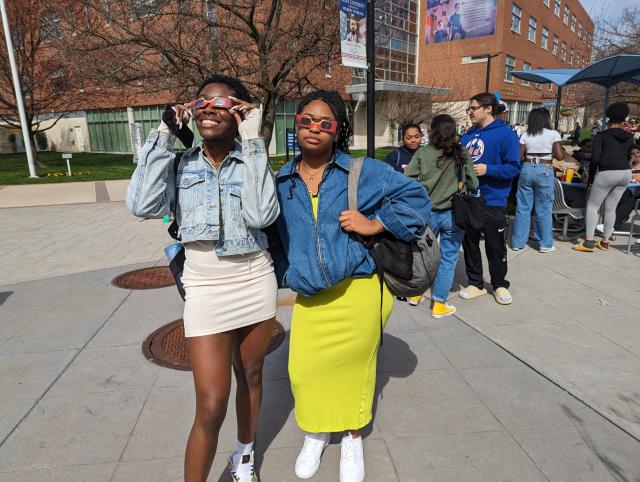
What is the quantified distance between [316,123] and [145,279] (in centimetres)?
405

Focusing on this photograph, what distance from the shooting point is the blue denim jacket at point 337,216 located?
2.02 meters

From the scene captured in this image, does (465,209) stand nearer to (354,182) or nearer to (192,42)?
(354,182)

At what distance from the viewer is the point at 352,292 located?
83.6 inches

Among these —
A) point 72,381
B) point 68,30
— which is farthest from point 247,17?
point 72,381

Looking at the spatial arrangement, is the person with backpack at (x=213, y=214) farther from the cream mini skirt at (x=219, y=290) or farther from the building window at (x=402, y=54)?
the building window at (x=402, y=54)

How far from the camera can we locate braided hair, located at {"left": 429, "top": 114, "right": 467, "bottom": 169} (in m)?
3.84

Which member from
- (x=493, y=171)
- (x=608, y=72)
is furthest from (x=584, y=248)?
(x=608, y=72)

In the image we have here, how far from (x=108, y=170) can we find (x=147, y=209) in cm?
1958

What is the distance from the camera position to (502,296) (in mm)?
4527

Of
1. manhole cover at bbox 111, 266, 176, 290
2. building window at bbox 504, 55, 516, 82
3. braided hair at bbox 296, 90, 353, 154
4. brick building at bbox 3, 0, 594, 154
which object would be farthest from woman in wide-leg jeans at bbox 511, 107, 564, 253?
building window at bbox 504, 55, 516, 82

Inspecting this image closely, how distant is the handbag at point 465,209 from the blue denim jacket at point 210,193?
240 cm

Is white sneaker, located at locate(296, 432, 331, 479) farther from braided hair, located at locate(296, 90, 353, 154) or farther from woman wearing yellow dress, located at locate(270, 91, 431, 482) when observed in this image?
braided hair, located at locate(296, 90, 353, 154)

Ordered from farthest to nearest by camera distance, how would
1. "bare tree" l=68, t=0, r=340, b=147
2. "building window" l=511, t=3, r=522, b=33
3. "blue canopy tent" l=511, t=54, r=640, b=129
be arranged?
"building window" l=511, t=3, r=522, b=33 → "bare tree" l=68, t=0, r=340, b=147 → "blue canopy tent" l=511, t=54, r=640, b=129

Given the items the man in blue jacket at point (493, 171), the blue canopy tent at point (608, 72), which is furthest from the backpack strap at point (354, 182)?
the blue canopy tent at point (608, 72)
